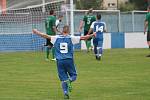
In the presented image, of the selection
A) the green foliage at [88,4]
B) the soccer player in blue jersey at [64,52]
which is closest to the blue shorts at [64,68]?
the soccer player in blue jersey at [64,52]

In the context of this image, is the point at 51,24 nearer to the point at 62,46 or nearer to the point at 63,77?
the point at 62,46

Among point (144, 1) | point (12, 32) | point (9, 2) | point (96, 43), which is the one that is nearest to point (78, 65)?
point (96, 43)

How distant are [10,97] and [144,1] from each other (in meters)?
59.7

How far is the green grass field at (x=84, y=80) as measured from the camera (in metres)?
14.7

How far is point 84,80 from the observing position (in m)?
17.8

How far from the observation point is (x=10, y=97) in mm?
14305

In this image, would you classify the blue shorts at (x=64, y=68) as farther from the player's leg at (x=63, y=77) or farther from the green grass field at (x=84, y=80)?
the green grass field at (x=84, y=80)

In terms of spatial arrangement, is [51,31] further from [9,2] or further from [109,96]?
[109,96]

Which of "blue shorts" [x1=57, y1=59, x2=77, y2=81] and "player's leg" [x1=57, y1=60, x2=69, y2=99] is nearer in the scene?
"player's leg" [x1=57, y1=60, x2=69, y2=99]

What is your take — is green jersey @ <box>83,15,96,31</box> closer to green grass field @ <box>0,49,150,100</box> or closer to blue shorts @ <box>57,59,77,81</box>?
green grass field @ <box>0,49,150,100</box>

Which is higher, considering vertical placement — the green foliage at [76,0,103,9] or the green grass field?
the green foliage at [76,0,103,9]

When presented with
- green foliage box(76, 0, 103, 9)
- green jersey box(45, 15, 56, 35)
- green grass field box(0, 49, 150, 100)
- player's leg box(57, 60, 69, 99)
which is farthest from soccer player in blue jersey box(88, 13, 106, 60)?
green foliage box(76, 0, 103, 9)

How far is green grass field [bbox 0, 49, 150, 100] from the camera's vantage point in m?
14.7

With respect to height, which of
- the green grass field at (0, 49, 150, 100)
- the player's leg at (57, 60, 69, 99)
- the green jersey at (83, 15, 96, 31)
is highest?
the green jersey at (83, 15, 96, 31)
